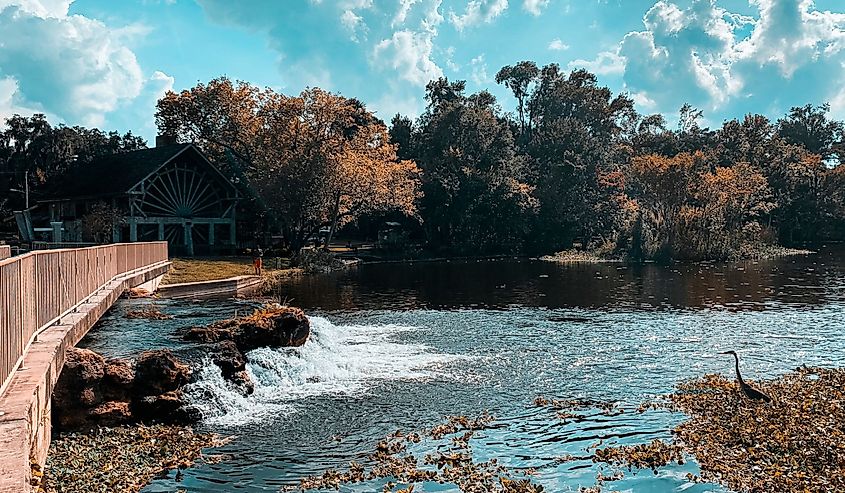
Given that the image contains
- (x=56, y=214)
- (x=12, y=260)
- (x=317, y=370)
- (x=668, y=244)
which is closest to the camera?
(x=12, y=260)

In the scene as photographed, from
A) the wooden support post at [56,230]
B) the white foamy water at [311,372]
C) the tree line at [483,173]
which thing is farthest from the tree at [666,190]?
the white foamy water at [311,372]

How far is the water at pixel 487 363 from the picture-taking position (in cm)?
1202

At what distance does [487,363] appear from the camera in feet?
63.3

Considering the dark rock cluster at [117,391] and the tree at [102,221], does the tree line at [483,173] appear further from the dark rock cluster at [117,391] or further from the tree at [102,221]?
the dark rock cluster at [117,391]

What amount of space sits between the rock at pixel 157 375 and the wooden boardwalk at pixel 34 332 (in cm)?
126

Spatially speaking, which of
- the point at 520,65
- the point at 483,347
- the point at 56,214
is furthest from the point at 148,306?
the point at 520,65

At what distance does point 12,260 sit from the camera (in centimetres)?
787

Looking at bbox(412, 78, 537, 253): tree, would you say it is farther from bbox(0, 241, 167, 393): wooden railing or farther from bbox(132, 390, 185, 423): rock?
bbox(132, 390, 185, 423): rock

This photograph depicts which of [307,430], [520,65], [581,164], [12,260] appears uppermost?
[520,65]

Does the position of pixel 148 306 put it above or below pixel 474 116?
below

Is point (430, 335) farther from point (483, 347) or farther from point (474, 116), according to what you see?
point (474, 116)

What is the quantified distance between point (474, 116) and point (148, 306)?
53.2 metres

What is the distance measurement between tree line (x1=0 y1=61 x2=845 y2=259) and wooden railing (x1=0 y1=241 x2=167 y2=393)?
36213 mm

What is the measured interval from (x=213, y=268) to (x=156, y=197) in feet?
44.2
